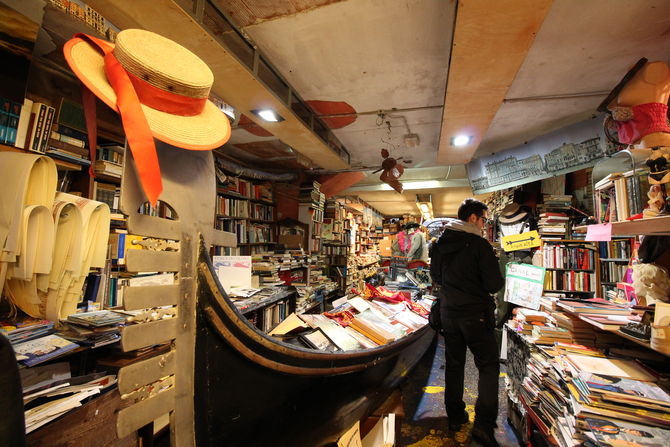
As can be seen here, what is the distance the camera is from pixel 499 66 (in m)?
2.10

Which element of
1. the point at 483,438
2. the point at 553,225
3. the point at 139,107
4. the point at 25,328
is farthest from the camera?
the point at 553,225

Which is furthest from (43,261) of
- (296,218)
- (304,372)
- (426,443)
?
(296,218)

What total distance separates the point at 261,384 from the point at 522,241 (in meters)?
4.02

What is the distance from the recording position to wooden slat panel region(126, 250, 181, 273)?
661 millimetres

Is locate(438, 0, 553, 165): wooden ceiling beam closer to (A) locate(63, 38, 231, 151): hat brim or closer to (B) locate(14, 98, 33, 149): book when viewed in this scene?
(A) locate(63, 38, 231, 151): hat brim

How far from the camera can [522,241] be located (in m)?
3.90

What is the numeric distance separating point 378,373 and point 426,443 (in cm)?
69

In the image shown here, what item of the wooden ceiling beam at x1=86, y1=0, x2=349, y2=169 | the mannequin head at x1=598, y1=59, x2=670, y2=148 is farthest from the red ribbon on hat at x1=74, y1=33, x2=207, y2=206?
the mannequin head at x1=598, y1=59, x2=670, y2=148

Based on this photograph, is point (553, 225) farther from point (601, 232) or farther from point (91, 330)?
point (91, 330)

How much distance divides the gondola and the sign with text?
86.7 inches

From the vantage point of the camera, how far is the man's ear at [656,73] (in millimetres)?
1893

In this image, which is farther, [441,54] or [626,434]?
[441,54]

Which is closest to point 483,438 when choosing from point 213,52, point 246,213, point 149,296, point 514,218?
point 149,296

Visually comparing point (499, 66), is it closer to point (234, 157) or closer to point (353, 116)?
point (353, 116)
